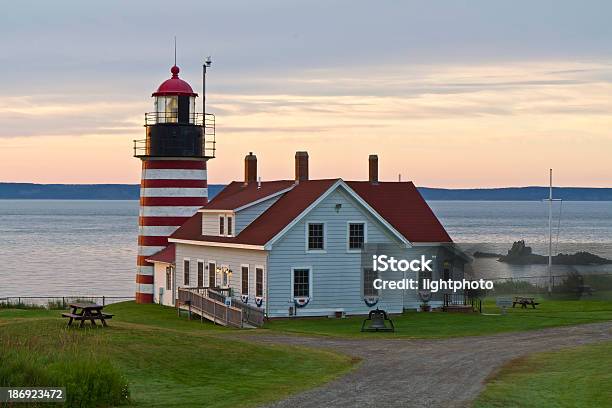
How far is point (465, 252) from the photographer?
51062 millimetres

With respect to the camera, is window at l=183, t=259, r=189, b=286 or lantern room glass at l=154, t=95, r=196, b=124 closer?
window at l=183, t=259, r=189, b=286

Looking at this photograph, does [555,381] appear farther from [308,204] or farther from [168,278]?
[168,278]

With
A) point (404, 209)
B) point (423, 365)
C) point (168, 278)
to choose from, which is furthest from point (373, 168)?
point (423, 365)

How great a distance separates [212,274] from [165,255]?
6279 millimetres

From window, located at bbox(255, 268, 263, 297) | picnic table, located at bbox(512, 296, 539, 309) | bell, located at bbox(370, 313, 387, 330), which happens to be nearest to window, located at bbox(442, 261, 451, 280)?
picnic table, located at bbox(512, 296, 539, 309)

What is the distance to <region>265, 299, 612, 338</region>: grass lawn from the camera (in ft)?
131

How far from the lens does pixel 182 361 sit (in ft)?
96.0

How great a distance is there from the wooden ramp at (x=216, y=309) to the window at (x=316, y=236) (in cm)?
379

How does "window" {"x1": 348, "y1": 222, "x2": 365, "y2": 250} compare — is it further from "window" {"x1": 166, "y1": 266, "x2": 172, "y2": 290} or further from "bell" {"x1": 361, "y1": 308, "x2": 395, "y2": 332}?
"window" {"x1": 166, "y1": 266, "x2": 172, "y2": 290}

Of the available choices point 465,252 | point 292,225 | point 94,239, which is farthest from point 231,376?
point 94,239

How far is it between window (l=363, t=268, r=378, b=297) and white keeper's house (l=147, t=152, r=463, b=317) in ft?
0.13

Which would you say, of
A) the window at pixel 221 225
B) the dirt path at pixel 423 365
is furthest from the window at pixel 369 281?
the dirt path at pixel 423 365

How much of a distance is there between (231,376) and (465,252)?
968 inches

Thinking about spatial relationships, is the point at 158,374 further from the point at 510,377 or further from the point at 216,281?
the point at 216,281
